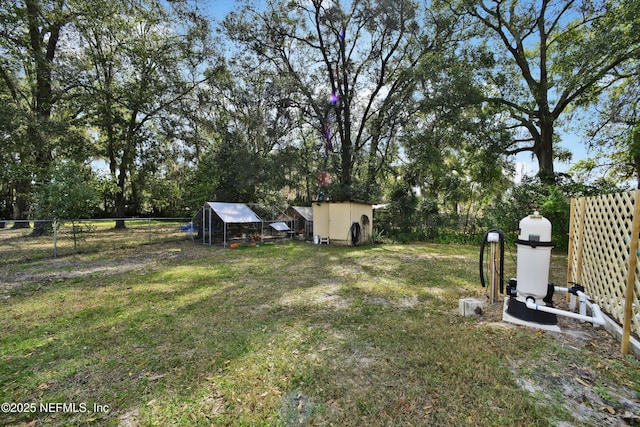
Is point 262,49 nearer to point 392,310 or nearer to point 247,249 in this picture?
→ point 247,249

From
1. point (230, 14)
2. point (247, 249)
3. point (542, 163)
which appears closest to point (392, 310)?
point (247, 249)

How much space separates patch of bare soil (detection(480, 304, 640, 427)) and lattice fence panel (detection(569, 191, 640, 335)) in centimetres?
51

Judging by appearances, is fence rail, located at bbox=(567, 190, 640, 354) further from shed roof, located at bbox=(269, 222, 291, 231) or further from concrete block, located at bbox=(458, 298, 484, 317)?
shed roof, located at bbox=(269, 222, 291, 231)

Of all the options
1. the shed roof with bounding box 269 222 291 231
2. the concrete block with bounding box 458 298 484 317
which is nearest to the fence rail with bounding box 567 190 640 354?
the concrete block with bounding box 458 298 484 317

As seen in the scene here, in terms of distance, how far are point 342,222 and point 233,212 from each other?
4699 mm

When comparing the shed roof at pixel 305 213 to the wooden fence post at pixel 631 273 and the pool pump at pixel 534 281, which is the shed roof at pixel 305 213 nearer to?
the pool pump at pixel 534 281

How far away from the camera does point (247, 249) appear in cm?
1036

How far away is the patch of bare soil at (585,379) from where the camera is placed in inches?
81.6

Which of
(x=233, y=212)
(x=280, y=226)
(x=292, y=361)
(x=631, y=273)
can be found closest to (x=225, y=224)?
(x=233, y=212)

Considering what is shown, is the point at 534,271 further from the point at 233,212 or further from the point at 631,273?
the point at 233,212

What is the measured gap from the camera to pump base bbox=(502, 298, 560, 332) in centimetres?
353

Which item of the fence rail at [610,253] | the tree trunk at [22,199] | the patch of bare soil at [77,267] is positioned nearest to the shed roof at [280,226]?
the patch of bare soil at [77,267]

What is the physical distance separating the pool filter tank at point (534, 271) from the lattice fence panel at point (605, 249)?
0.66 m

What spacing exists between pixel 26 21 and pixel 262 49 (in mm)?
9903
